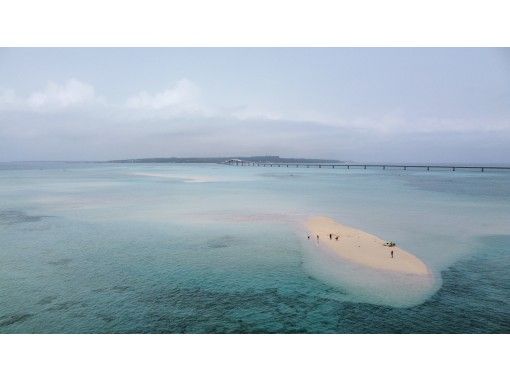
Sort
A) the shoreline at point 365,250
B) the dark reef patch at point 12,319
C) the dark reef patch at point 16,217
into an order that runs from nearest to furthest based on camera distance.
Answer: the dark reef patch at point 12,319 < the shoreline at point 365,250 < the dark reef patch at point 16,217

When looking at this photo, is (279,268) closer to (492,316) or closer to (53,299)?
(492,316)

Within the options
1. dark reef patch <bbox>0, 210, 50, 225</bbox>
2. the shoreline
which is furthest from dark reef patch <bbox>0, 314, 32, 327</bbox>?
dark reef patch <bbox>0, 210, 50, 225</bbox>

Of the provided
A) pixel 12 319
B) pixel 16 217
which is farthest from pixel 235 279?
pixel 16 217

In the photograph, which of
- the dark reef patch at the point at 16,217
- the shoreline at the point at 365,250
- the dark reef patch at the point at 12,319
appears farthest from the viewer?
the dark reef patch at the point at 16,217

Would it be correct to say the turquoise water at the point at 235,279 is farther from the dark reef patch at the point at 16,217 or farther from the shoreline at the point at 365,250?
the shoreline at the point at 365,250

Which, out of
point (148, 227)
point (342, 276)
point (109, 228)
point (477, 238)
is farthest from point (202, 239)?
point (477, 238)

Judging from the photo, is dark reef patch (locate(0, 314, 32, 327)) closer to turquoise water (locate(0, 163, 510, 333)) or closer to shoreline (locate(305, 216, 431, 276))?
turquoise water (locate(0, 163, 510, 333))

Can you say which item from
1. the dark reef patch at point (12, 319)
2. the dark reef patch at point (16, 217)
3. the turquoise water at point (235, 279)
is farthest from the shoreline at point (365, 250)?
the dark reef patch at point (16, 217)

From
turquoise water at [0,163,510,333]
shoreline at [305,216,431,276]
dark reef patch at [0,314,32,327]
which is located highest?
shoreline at [305,216,431,276]
